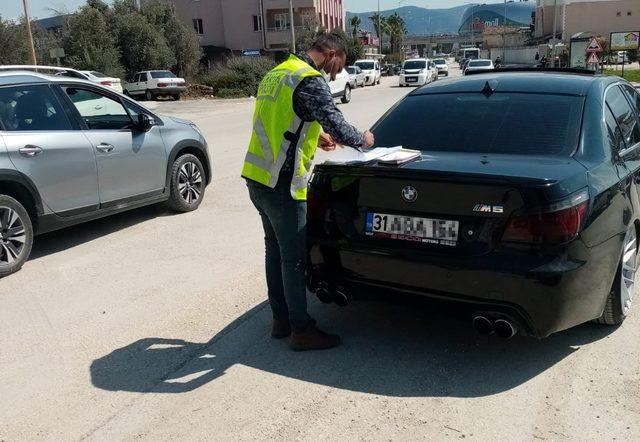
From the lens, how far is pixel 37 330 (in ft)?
14.9

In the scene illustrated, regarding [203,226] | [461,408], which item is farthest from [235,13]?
[461,408]

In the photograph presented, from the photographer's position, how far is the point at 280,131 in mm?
3717

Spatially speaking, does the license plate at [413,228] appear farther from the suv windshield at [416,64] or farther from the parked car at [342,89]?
the suv windshield at [416,64]

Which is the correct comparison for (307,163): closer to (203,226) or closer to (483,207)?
(483,207)

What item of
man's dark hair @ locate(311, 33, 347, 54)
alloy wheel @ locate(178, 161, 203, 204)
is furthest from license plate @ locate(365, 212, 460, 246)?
alloy wheel @ locate(178, 161, 203, 204)

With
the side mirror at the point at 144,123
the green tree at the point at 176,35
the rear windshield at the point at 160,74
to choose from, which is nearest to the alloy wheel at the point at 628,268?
the side mirror at the point at 144,123

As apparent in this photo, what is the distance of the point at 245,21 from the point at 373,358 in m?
69.3

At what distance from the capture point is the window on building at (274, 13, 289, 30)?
225 feet

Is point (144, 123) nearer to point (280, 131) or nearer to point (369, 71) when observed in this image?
point (280, 131)

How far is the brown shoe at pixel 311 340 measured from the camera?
13.2 feet

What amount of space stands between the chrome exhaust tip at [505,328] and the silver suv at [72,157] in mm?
4291

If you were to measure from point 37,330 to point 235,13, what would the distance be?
68.8 m

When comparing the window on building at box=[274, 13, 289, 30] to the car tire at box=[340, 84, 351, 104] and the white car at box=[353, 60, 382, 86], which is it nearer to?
the white car at box=[353, 60, 382, 86]

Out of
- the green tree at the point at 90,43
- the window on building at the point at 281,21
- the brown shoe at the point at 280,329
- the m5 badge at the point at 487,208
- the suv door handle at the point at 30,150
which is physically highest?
the window on building at the point at 281,21
